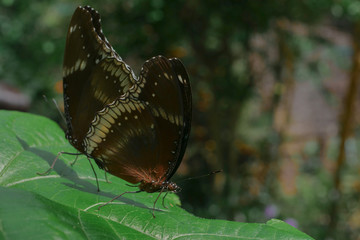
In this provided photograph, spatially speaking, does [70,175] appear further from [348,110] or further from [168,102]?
[348,110]

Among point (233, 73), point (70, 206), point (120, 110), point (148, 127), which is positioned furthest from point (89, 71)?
point (233, 73)

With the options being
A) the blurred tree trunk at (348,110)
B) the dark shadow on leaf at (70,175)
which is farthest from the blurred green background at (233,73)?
the dark shadow on leaf at (70,175)

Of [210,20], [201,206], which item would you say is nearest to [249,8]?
[210,20]

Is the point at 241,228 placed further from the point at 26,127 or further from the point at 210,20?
the point at 210,20

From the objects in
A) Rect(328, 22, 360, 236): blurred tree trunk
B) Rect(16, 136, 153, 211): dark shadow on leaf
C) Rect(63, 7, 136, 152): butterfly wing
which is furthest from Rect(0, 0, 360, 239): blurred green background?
Rect(16, 136, 153, 211): dark shadow on leaf

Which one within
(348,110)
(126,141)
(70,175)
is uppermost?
(348,110)
